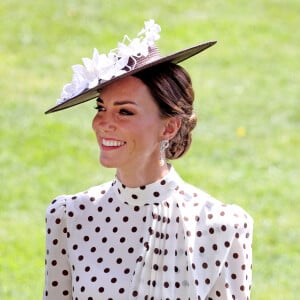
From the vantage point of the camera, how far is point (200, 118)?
35.5ft

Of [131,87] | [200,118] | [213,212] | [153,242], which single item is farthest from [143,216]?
[200,118]

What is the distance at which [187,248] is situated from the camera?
4438mm

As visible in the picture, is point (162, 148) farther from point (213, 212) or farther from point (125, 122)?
point (213, 212)

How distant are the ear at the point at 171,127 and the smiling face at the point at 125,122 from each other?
0.06m

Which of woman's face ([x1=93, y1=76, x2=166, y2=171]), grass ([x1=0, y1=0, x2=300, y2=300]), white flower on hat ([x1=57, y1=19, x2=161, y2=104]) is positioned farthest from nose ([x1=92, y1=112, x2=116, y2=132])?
grass ([x1=0, y1=0, x2=300, y2=300])

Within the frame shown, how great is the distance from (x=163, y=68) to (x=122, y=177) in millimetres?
451

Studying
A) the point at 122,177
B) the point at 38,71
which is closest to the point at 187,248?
the point at 122,177

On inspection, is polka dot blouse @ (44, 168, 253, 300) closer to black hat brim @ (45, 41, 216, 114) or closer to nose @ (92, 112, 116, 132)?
nose @ (92, 112, 116, 132)

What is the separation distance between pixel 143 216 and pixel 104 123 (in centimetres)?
42

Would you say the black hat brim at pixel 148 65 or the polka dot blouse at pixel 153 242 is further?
the polka dot blouse at pixel 153 242

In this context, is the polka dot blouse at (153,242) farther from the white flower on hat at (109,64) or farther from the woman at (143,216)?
the white flower on hat at (109,64)

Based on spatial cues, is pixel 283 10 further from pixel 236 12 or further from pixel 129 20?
pixel 129 20

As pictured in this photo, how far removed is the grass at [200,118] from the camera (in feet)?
27.7

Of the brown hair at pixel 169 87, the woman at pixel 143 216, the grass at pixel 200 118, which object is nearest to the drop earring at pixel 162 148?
the woman at pixel 143 216
